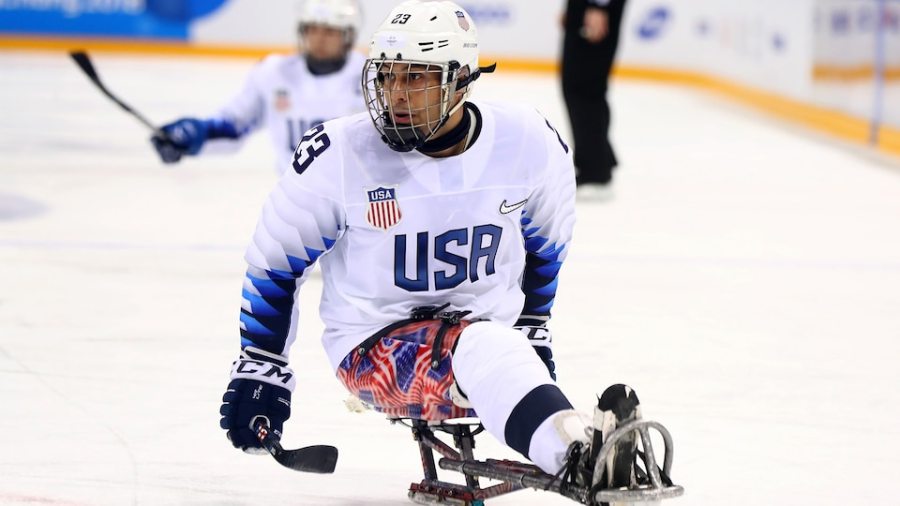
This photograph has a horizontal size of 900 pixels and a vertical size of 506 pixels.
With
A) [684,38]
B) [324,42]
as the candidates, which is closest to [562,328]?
[324,42]

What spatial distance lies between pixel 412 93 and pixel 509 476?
651mm

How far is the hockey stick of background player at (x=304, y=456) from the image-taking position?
248 cm

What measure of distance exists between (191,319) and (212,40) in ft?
29.6

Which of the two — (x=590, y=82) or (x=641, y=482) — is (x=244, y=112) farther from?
(x=641, y=482)

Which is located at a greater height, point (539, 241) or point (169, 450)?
point (539, 241)

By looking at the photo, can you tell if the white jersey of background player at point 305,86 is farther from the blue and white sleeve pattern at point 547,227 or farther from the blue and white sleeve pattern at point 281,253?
the blue and white sleeve pattern at point 281,253

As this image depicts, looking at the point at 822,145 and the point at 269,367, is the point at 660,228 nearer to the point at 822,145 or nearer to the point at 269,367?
the point at 822,145

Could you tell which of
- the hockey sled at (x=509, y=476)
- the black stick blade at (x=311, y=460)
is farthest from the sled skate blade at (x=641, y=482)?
the black stick blade at (x=311, y=460)

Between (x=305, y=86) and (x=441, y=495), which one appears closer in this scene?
(x=441, y=495)

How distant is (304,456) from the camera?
8.18ft

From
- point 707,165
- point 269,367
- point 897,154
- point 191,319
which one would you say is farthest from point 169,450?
point 897,154

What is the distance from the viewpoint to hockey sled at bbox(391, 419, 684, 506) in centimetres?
209

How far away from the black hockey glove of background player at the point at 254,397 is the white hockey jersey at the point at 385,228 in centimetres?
3

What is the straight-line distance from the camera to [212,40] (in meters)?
13.1
